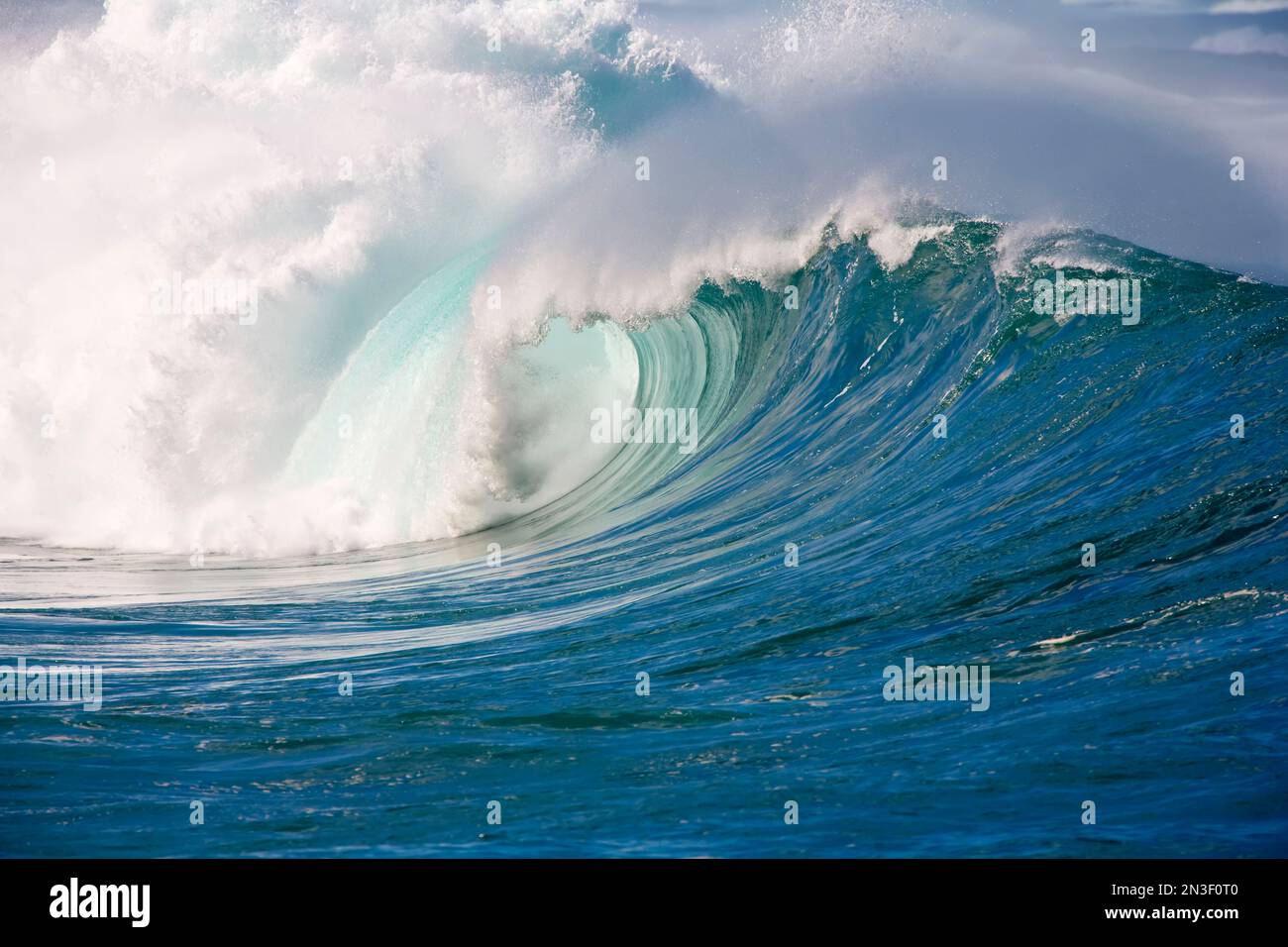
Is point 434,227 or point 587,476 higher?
point 434,227

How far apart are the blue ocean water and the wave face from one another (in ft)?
0.11

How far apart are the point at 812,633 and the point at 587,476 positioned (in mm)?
6620

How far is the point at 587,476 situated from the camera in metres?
13.5

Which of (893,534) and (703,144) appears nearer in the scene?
(893,534)

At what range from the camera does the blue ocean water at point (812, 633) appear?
4.75 m

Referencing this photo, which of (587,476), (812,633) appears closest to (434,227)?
(587,476)

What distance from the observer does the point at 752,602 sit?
25.8 ft

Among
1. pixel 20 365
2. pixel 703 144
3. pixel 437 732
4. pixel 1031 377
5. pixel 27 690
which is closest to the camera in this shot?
pixel 437 732

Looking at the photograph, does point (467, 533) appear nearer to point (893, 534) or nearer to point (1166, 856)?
point (893, 534)

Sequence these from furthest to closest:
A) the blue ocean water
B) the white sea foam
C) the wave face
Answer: the white sea foam, the wave face, the blue ocean water

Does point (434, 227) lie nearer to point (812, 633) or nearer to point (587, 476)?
point (587, 476)

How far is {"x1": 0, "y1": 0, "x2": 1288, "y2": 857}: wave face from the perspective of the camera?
5.05 m
